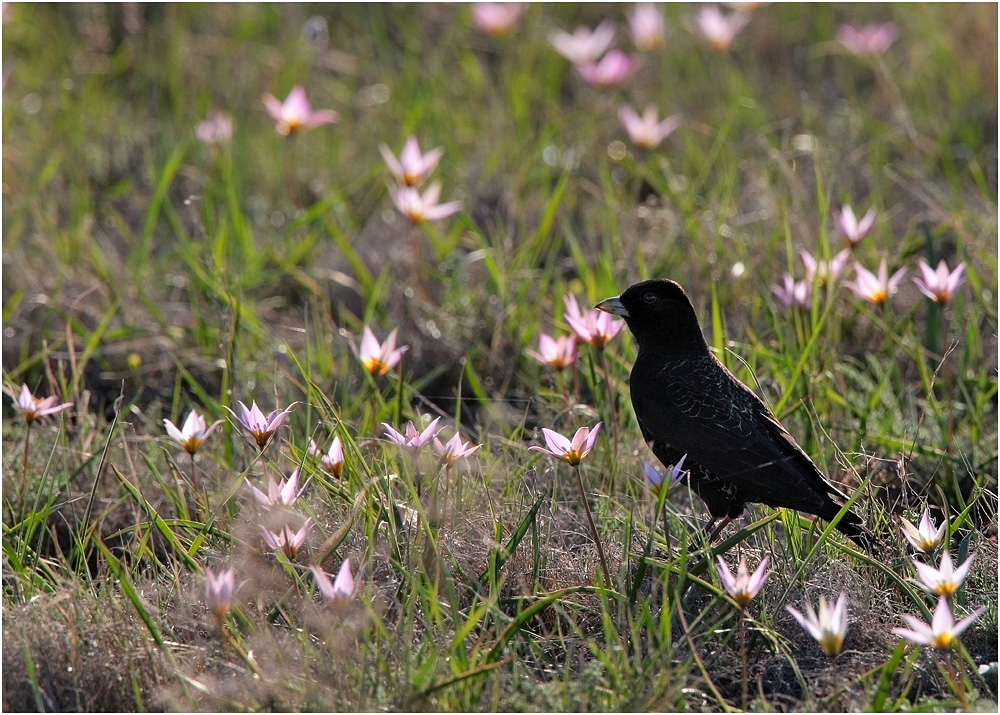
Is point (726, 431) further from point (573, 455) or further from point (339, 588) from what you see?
point (339, 588)

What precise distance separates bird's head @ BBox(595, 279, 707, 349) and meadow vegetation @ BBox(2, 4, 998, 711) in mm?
137

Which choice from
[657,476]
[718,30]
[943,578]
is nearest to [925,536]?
[943,578]

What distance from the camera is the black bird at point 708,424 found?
304 centimetres

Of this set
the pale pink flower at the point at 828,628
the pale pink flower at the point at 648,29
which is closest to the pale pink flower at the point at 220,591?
the pale pink flower at the point at 828,628

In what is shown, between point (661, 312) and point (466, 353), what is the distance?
1.17 m

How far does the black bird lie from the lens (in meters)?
3.04

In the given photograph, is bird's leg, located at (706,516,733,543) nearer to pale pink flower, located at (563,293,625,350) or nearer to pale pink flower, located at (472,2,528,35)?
pale pink flower, located at (563,293,625,350)

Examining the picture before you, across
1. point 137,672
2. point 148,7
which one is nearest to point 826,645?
point 137,672

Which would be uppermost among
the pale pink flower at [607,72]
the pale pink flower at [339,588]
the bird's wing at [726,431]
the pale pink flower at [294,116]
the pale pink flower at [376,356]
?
the pale pink flower at [607,72]

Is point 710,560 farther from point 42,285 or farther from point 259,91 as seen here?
point 259,91

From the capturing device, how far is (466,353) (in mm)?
4398

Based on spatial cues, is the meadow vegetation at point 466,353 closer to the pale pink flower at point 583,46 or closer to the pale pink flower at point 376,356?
the pale pink flower at point 376,356

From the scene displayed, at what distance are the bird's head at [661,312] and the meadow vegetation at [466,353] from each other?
0.14 m

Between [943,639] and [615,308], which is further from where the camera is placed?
[615,308]
